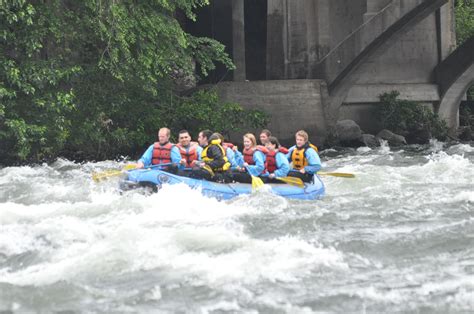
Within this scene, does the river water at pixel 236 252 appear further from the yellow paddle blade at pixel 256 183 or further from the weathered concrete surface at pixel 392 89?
the weathered concrete surface at pixel 392 89

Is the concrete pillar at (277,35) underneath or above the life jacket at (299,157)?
above

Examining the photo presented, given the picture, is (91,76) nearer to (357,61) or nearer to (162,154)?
(162,154)

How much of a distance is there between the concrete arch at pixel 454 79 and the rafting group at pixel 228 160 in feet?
40.8

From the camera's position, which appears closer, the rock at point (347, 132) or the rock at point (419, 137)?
the rock at point (347, 132)

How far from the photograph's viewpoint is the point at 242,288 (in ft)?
19.1

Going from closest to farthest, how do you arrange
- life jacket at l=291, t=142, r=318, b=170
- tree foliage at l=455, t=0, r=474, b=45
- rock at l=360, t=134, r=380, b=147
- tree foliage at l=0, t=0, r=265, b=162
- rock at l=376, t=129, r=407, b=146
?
life jacket at l=291, t=142, r=318, b=170, tree foliage at l=0, t=0, r=265, b=162, rock at l=360, t=134, r=380, b=147, rock at l=376, t=129, r=407, b=146, tree foliage at l=455, t=0, r=474, b=45

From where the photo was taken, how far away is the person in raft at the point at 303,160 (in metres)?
10.8

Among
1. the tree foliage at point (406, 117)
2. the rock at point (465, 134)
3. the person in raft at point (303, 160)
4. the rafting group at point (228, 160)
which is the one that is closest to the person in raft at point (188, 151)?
the rafting group at point (228, 160)

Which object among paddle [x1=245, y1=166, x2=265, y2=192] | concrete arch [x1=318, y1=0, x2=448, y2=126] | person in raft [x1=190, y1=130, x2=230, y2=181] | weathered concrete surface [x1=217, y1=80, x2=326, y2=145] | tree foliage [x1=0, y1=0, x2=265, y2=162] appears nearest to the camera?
paddle [x1=245, y1=166, x2=265, y2=192]

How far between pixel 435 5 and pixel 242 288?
Answer: 14.8m

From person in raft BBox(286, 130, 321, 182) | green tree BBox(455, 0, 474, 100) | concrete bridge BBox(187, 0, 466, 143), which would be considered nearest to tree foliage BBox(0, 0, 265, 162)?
concrete bridge BBox(187, 0, 466, 143)

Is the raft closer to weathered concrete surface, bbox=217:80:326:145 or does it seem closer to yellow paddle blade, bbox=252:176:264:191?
→ yellow paddle blade, bbox=252:176:264:191

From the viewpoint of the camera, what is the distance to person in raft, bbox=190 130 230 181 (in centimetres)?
1016

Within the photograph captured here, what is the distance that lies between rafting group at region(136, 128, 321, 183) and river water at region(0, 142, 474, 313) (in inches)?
26.8
